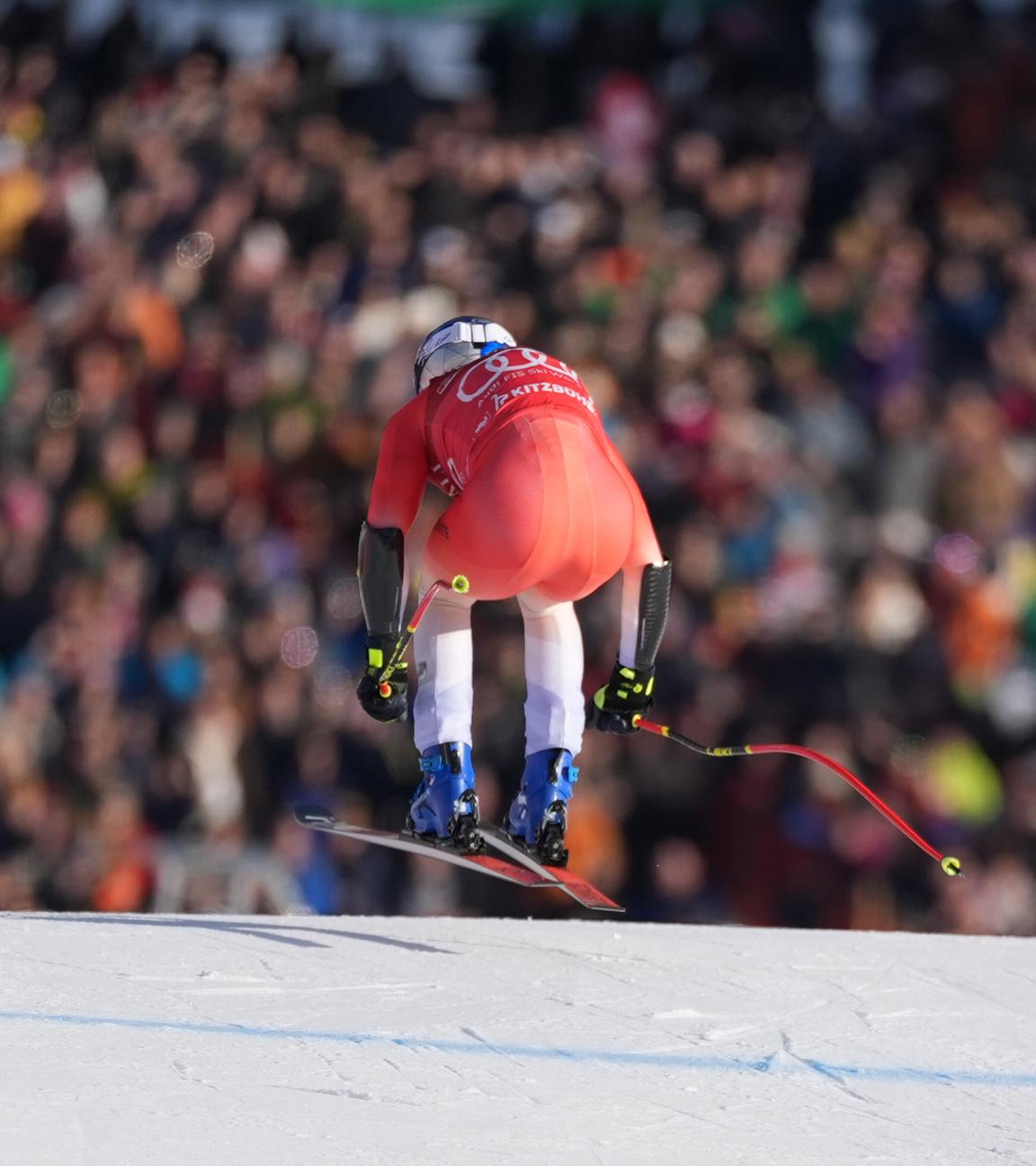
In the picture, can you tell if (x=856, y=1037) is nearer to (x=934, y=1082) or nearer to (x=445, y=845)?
(x=934, y=1082)

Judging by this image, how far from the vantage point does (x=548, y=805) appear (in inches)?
220

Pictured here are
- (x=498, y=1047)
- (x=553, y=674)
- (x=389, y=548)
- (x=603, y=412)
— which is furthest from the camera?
(x=603, y=412)

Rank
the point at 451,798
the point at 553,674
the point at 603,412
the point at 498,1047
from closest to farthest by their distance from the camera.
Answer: the point at 498,1047, the point at 451,798, the point at 553,674, the point at 603,412

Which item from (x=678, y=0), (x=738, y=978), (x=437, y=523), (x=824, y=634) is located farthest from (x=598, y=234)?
(x=738, y=978)

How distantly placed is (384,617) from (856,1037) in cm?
191

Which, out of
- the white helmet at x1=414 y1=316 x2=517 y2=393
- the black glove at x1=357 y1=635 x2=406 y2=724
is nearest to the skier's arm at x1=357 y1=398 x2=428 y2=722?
the black glove at x1=357 y1=635 x2=406 y2=724

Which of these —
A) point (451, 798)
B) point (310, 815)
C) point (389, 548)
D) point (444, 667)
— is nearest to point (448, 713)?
point (444, 667)

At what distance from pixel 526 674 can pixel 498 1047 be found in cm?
177

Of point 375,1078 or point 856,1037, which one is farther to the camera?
point 856,1037

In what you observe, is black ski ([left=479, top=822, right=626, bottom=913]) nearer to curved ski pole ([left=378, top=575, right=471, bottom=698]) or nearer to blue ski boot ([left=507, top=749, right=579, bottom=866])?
blue ski boot ([left=507, top=749, right=579, bottom=866])

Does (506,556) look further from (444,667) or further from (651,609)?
(651,609)

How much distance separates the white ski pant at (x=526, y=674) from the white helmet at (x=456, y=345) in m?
0.69

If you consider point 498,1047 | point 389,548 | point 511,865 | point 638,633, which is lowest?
point 498,1047

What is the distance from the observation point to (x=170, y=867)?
339 inches
